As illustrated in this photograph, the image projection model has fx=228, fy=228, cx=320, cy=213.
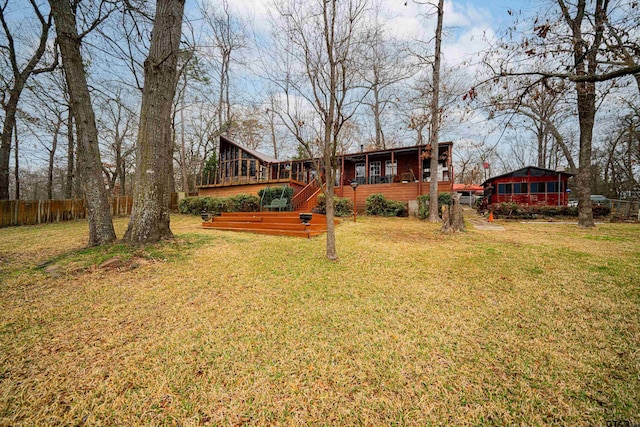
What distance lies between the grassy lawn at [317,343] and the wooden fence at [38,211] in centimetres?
883

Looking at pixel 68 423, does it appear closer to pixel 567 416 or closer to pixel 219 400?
pixel 219 400

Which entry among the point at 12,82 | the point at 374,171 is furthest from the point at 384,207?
the point at 12,82

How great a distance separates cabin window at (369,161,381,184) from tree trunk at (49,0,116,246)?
14.5 metres

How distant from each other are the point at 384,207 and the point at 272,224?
6.69 m

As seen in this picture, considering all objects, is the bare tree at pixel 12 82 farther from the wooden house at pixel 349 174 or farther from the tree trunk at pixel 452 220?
the tree trunk at pixel 452 220

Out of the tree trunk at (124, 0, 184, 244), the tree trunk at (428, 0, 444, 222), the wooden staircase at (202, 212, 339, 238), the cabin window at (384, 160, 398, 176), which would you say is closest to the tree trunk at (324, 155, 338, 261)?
the wooden staircase at (202, 212, 339, 238)

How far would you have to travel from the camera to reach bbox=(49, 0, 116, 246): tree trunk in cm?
422

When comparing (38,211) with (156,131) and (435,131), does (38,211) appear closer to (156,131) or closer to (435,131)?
(156,131)

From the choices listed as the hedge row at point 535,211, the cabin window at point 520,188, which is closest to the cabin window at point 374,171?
the hedge row at point 535,211

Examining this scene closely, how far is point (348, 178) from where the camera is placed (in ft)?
57.3

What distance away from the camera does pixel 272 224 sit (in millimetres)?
7484

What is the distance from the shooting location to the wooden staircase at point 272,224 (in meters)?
6.70

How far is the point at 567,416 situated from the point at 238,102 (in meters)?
22.5

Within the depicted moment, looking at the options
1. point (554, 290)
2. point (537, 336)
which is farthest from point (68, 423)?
point (554, 290)
